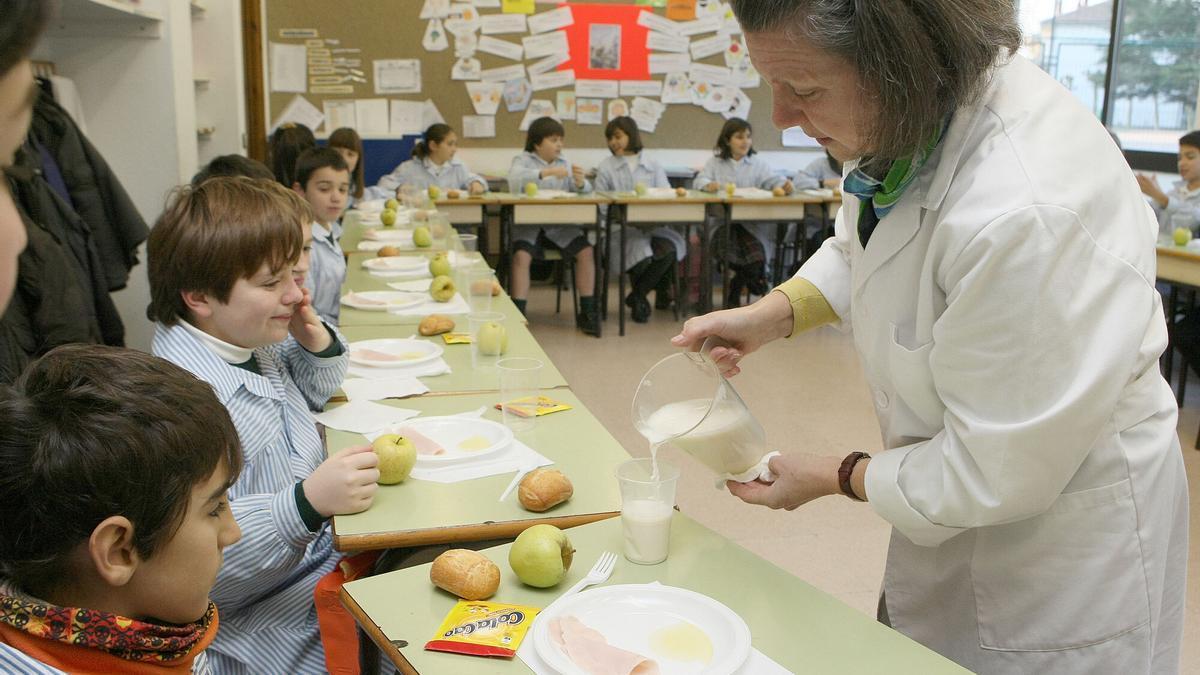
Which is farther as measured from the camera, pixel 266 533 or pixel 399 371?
pixel 399 371

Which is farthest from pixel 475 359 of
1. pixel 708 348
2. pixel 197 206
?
pixel 708 348

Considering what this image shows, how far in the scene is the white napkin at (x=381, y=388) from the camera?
7.34 ft

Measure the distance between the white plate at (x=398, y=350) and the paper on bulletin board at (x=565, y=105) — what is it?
5539 mm

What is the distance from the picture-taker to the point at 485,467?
1.77m

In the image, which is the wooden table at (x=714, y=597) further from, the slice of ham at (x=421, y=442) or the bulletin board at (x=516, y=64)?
the bulletin board at (x=516, y=64)

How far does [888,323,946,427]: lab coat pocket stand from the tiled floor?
4.70 ft

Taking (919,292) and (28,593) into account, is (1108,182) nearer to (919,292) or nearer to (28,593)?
(919,292)

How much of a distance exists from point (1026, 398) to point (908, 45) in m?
0.41

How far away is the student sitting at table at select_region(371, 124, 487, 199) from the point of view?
6.89 m

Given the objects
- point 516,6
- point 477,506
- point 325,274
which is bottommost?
point 477,506

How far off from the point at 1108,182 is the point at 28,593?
4.20ft

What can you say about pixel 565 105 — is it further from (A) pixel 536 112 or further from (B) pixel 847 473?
(B) pixel 847 473

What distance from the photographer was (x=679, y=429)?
1.43 metres

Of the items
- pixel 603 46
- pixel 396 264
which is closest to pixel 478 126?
pixel 603 46
